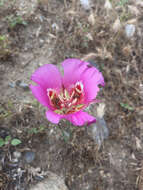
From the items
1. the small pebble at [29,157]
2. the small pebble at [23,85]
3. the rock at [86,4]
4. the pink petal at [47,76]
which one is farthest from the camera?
the rock at [86,4]

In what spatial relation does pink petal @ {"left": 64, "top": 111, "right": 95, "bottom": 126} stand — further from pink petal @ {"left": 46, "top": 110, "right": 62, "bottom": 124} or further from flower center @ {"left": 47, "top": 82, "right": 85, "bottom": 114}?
flower center @ {"left": 47, "top": 82, "right": 85, "bottom": 114}

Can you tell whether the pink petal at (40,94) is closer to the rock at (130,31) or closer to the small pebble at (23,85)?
the small pebble at (23,85)

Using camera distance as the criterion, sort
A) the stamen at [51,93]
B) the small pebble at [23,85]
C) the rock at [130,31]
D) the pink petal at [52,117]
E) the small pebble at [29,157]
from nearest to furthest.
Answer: the pink petal at [52,117], the stamen at [51,93], the small pebble at [29,157], the small pebble at [23,85], the rock at [130,31]

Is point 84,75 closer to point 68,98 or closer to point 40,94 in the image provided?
point 68,98

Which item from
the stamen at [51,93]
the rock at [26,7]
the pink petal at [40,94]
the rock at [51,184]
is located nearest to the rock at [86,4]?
the rock at [26,7]

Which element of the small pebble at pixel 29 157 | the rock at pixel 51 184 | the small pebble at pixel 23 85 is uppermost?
the small pebble at pixel 23 85

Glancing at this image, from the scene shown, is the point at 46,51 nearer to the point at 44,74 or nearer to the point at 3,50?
the point at 3,50

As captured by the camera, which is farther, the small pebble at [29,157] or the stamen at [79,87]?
the small pebble at [29,157]

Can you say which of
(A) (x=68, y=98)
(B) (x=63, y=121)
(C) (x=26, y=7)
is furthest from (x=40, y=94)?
(C) (x=26, y=7)
